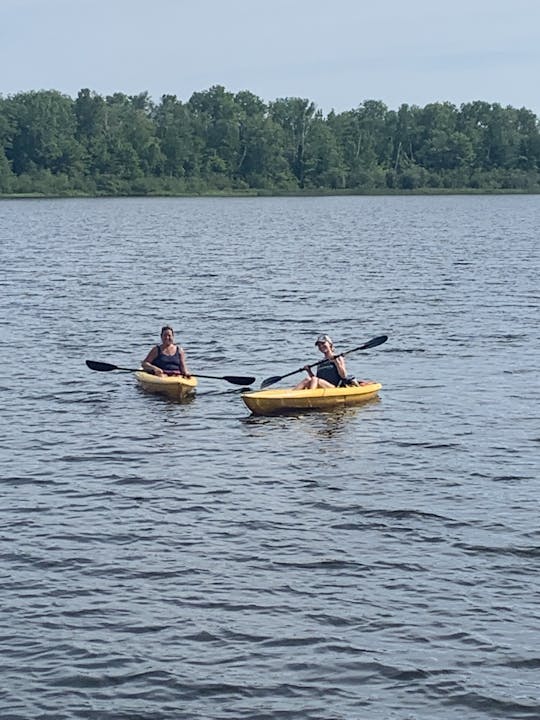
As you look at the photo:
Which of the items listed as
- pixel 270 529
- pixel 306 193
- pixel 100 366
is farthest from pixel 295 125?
pixel 270 529

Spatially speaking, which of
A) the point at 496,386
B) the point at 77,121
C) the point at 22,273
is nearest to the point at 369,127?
the point at 77,121

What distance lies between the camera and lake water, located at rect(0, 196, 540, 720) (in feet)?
40.5

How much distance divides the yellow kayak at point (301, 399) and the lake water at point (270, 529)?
26cm

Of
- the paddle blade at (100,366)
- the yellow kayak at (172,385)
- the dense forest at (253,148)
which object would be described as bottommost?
the yellow kayak at (172,385)

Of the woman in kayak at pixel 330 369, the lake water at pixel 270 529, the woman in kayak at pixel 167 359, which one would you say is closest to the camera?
the lake water at pixel 270 529

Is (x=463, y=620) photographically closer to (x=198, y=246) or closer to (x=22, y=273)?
(x=22, y=273)

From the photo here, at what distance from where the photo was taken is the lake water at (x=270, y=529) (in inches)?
486

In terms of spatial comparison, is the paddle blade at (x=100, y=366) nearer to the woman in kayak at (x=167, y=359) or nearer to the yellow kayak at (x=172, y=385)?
the woman in kayak at (x=167, y=359)

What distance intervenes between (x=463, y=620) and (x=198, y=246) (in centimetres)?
6615

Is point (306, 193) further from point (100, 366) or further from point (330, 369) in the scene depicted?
point (330, 369)

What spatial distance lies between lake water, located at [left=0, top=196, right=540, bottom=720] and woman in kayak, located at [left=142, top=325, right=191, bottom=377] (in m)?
0.61

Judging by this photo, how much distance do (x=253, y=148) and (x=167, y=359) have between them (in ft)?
513

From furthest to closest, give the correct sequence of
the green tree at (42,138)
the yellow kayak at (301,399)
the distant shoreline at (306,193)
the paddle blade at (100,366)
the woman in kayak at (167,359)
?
the distant shoreline at (306,193)
the green tree at (42,138)
the paddle blade at (100,366)
the woman in kayak at (167,359)
the yellow kayak at (301,399)

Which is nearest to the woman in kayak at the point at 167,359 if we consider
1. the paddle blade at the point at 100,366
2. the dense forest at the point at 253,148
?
the paddle blade at the point at 100,366
